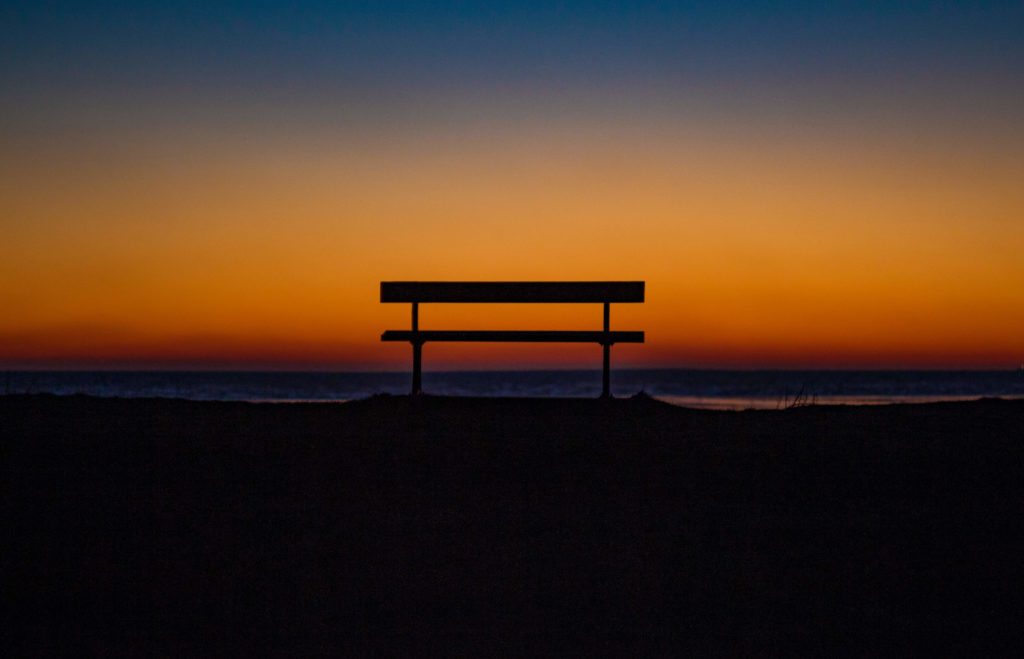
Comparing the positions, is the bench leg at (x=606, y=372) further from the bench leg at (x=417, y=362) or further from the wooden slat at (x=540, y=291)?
the bench leg at (x=417, y=362)

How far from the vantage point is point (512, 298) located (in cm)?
1357

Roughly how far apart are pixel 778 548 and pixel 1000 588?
1170mm

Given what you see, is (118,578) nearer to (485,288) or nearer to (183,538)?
(183,538)

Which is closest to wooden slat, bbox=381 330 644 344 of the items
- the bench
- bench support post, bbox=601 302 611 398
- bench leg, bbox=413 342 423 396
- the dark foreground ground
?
the bench

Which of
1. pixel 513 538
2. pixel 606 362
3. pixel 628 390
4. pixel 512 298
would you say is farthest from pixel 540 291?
pixel 628 390

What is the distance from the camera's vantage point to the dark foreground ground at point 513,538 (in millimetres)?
4449

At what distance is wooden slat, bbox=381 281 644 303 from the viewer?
1352 cm

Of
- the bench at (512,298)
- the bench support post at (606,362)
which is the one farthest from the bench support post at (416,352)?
the bench support post at (606,362)

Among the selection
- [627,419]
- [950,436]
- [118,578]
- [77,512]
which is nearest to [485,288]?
[627,419]

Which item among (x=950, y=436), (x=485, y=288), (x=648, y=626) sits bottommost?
(x=648, y=626)

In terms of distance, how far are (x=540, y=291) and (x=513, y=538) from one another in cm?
791

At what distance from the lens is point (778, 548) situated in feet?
18.7

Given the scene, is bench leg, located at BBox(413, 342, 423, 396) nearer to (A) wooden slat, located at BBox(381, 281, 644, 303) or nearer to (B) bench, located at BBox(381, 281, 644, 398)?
(B) bench, located at BBox(381, 281, 644, 398)

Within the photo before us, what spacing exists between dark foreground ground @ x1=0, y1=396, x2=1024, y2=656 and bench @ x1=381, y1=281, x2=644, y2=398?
3365 mm
